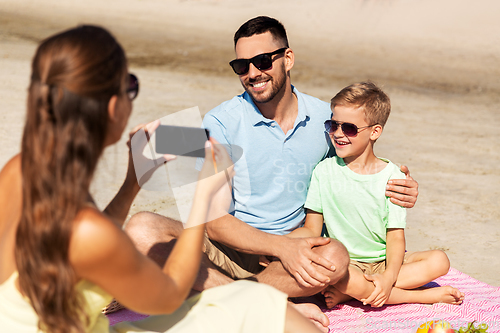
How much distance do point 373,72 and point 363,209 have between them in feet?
34.8

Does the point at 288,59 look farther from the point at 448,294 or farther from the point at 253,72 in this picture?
the point at 448,294

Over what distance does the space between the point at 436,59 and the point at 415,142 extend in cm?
900

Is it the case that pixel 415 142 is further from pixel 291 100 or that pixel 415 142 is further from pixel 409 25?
pixel 409 25

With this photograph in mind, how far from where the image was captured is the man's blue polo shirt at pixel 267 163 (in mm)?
3428

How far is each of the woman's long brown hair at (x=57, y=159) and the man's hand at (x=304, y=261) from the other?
1.55 metres

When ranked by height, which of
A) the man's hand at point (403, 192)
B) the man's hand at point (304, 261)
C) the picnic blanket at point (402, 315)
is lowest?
the picnic blanket at point (402, 315)

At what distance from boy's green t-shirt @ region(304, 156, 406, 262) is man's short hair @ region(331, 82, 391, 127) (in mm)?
367

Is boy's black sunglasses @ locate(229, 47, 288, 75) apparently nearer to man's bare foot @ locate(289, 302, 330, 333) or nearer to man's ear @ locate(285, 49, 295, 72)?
man's ear @ locate(285, 49, 295, 72)

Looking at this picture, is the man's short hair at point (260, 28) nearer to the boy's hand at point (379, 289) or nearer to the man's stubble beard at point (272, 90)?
the man's stubble beard at point (272, 90)

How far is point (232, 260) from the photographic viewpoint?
3.45m

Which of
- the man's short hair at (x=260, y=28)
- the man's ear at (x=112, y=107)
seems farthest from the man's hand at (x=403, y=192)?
the man's ear at (x=112, y=107)

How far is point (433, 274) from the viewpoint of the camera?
3447mm

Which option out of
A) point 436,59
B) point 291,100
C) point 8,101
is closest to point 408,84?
point 436,59

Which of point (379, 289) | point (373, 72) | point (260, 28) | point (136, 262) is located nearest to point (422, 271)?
point (379, 289)
